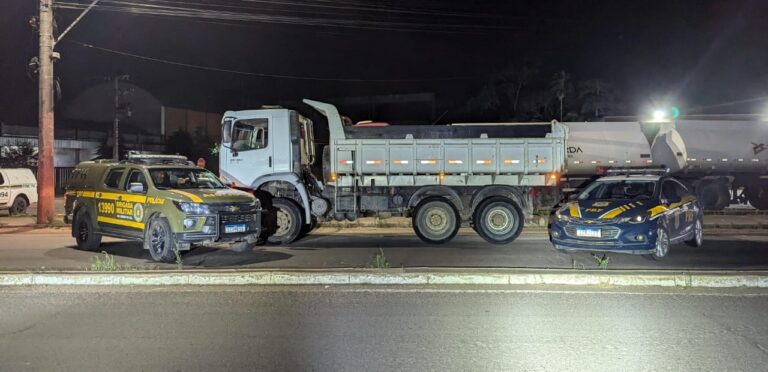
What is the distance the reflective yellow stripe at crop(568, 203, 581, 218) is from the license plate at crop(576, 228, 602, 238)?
0.90ft

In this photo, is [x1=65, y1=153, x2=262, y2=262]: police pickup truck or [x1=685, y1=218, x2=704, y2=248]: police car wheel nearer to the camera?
[x1=65, y1=153, x2=262, y2=262]: police pickup truck

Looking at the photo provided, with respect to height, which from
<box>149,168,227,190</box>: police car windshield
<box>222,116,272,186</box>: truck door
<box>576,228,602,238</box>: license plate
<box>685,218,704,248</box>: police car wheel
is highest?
<box>222,116,272,186</box>: truck door

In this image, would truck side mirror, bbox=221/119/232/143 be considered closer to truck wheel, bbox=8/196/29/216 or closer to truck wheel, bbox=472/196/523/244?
truck wheel, bbox=472/196/523/244

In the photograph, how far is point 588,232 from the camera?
32.4 feet

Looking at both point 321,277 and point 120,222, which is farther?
point 120,222

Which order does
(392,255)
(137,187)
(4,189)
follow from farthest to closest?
(4,189) < (392,255) < (137,187)

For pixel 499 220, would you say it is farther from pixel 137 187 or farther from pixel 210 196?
pixel 137 187

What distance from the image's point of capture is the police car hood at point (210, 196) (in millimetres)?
9930

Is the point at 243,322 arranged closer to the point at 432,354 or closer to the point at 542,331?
the point at 432,354

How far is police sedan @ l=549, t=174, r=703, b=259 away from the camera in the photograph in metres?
9.67

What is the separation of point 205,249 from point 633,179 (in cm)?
857

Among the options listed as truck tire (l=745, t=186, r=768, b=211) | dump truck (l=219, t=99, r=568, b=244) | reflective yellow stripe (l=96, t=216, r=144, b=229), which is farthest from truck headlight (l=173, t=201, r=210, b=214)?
truck tire (l=745, t=186, r=768, b=211)

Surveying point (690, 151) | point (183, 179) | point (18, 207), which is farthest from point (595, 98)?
point (18, 207)

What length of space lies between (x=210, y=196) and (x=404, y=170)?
433 centimetres
